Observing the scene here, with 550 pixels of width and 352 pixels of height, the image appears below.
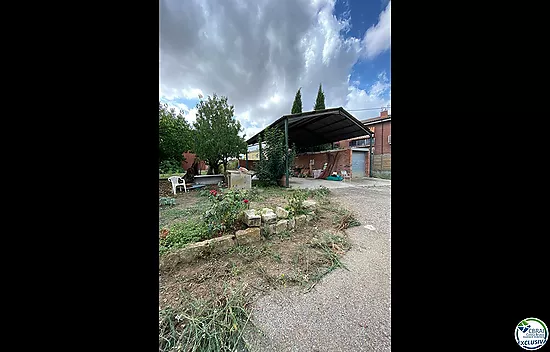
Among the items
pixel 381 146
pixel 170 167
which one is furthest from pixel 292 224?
pixel 381 146

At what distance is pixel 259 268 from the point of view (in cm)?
156

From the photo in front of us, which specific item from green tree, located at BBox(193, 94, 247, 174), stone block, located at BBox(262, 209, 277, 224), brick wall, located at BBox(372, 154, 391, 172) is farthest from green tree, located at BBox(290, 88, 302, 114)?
stone block, located at BBox(262, 209, 277, 224)

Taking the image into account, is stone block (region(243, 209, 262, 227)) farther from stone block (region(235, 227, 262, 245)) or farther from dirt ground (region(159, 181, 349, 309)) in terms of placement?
dirt ground (region(159, 181, 349, 309))

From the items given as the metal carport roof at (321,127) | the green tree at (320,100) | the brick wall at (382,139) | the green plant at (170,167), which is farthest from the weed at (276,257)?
the brick wall at (382,139)

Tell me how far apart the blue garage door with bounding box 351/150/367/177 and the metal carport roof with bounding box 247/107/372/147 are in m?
1.02

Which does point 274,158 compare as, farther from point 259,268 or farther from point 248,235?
point 259,268

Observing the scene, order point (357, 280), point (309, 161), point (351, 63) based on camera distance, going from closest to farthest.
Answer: point (357, 280), point (351, 63), point (309, 161)

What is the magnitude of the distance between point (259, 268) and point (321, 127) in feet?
24.3

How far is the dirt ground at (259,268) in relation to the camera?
1319mm

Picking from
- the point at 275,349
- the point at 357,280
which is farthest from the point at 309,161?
the point at 275,349

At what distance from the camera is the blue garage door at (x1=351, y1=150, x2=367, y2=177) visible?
8.62m
